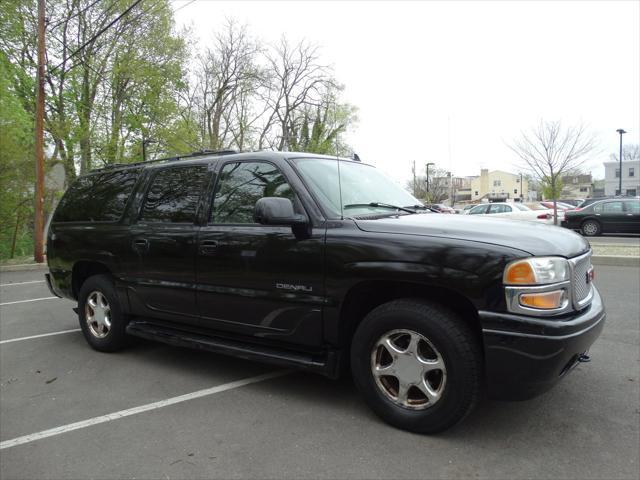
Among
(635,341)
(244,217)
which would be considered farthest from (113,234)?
(635,341)

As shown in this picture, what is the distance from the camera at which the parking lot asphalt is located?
2.67 metres

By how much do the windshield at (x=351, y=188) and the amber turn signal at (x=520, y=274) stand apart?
1205mm

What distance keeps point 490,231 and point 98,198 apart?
403 cm

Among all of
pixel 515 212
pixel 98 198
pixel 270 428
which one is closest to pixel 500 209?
pixel 515 212

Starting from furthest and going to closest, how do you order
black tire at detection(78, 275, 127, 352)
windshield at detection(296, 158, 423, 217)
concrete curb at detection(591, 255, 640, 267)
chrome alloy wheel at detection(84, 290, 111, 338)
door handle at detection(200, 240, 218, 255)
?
concrete curb at detection(591, 255, 640, 267) → chrome alloy wheel at detection(84, 290, 111, 338) → black tire at detection(78, 275, 127, 352) → door handle at detection(200, 240, 218, 255) → windshield at detection(296, 158, 423, 217)

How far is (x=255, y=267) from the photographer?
3531 mm

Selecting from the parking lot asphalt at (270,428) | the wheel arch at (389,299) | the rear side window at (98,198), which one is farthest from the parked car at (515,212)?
the wheel arch at (389,299)

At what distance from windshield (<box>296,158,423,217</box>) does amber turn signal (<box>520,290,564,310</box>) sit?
1322 millimetres

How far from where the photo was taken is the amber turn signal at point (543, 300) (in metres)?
2.60

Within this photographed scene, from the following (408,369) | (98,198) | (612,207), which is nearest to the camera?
(408,369)

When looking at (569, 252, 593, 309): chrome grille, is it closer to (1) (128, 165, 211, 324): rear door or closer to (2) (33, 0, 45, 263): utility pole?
(1) (128, 165, 211, 324): rear door

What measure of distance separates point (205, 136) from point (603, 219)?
2570 centimetres

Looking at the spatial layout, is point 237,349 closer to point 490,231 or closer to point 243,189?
point 243,189

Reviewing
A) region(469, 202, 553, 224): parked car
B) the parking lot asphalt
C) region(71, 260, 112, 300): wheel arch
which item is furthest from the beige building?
the parking lot asphalt
